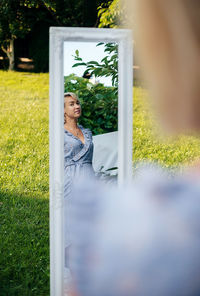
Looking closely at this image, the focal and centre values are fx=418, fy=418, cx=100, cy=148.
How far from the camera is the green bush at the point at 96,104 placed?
1.38 metres

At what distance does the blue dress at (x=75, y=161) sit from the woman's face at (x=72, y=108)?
0.05m

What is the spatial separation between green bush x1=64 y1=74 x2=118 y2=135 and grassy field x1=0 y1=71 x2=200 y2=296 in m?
0.11

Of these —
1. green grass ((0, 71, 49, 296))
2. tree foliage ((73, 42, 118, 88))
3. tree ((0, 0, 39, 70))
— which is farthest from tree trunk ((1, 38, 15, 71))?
tree foliage ((73, 42, 118, 88))

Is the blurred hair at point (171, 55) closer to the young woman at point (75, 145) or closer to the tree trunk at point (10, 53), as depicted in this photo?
the young woman at point (75, 145)

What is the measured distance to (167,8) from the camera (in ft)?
3.16

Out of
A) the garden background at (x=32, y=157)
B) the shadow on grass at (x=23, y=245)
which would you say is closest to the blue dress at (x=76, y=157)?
the garden background at (x=32, y=157)

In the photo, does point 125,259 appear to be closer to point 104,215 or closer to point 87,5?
point 104,215

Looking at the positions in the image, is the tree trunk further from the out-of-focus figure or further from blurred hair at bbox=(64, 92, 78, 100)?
the out-of-focus figure

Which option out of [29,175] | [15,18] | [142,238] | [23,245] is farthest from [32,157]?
[15,18]

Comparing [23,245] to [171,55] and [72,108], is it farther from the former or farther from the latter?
[171,55]

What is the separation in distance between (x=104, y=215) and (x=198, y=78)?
43 cm

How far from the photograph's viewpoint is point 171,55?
3.30 ft

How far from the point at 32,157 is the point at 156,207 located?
3191 millimetres

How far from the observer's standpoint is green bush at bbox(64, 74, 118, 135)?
1381 mm
